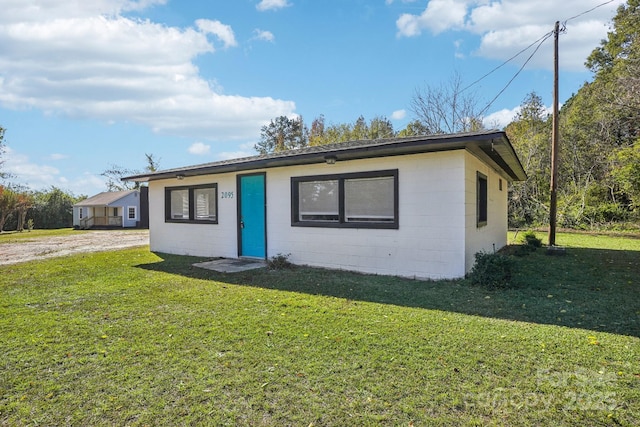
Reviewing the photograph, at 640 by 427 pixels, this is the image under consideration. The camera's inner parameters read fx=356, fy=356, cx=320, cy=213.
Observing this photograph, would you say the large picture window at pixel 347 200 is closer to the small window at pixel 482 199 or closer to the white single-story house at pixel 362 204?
the white single-story house at pixel 362 204

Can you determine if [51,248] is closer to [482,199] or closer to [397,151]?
[397,151]

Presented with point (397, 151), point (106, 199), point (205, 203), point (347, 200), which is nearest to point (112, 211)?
point (106, 199)

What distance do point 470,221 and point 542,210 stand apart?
14682 mm

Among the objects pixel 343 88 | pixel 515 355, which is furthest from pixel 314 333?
pixel 343 88

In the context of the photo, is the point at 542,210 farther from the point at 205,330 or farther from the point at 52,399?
the point at 52,399

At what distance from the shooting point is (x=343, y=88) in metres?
18.3

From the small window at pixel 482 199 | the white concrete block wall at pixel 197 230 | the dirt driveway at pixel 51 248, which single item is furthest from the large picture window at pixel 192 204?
the small window at pixel 482 199

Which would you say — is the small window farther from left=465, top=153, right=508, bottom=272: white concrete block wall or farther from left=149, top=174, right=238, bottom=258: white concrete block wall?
left=149, top=174, right=238, bottom=258: white concrete block wall

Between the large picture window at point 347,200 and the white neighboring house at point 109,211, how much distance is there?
30.2 metres

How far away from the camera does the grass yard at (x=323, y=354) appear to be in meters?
2.25

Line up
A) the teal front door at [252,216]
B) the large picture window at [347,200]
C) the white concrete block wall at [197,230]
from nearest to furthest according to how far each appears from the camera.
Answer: the large picture window at [347,200] → the teal front door at [252,216] → the white concrete block wall at [197,230]

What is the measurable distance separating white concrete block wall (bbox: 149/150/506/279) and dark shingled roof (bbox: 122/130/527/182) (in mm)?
171

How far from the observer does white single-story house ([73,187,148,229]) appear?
1288 inches

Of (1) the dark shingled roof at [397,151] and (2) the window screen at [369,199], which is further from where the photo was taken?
(2) the window screen at [369,199]
